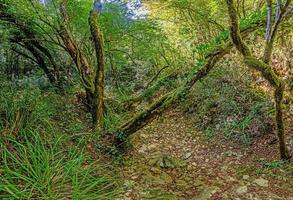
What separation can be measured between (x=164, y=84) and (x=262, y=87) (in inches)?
83.5

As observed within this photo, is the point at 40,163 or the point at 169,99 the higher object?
the point at 169,99

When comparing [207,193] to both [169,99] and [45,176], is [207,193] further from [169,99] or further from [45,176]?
[45,176]

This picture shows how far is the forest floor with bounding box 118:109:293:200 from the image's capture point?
3143mm

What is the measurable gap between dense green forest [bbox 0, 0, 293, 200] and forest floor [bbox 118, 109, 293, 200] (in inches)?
0.5

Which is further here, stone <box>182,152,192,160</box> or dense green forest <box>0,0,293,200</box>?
stone <box>182,152,192,160</box>

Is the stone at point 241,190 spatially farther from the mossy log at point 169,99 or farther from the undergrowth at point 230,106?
the mossy log at point 169,99

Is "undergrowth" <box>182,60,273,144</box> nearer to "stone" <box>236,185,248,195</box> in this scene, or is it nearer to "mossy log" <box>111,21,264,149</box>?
"stone" <box>236,185,248,195</box>

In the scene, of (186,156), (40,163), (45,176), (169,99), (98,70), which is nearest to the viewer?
(45,176)

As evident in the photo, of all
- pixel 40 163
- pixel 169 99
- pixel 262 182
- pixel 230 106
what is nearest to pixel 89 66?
pixel 169 99

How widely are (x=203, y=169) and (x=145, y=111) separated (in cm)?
92

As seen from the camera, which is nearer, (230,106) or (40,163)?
(40,163)

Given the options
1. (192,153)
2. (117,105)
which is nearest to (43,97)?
(117,105)

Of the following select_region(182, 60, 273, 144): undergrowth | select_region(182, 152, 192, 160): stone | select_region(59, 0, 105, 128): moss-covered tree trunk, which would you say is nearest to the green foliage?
select_region(59, 0, 105, 128): moss-covered tree trunk

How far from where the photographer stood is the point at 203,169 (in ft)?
12.2
